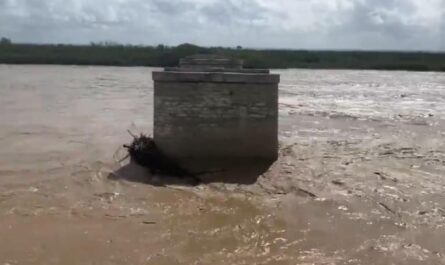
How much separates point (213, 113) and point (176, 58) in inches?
2641

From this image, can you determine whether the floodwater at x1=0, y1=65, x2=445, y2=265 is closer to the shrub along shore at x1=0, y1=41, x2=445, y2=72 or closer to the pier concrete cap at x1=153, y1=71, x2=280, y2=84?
the pier concrete cap at x1=153, y1=71, x2=280, y2=84

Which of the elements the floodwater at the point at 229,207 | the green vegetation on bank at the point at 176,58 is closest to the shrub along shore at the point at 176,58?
the green vegetation on bank at the point at 176,58

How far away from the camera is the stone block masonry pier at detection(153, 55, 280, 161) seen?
36.6 ft

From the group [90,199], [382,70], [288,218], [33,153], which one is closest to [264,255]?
[288,218]

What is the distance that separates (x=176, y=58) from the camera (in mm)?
77438

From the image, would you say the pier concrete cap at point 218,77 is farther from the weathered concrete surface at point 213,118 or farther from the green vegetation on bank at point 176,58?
the green vegetation on bank at point 176,58

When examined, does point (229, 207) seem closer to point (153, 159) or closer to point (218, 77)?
point (153, 159)

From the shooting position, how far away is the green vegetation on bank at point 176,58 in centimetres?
8310

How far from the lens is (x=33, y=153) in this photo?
13312 millimetres

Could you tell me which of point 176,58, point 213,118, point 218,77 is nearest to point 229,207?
point 213,118

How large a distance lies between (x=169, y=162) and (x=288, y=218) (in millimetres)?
3070

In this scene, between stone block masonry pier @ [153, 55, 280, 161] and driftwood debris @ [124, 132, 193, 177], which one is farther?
stone block masonry pier @ [153, 55, 280, 161]

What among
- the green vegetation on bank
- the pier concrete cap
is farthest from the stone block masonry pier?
the green vegetation on bank

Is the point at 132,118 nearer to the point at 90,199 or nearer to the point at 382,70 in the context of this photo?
the point at 90,199
